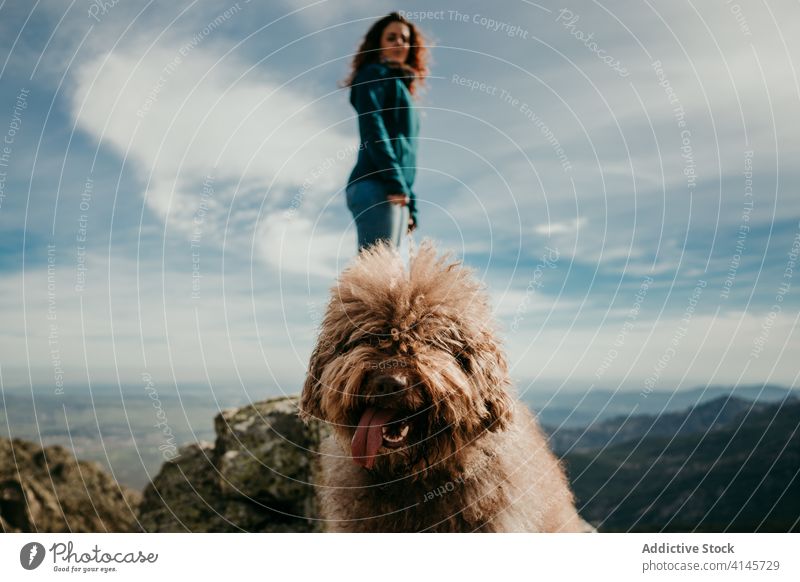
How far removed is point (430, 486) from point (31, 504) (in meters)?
8.76

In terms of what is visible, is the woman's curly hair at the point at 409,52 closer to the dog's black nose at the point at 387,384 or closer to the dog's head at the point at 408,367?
the dog's head at the point at 408,367

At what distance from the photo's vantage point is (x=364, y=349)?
361cm

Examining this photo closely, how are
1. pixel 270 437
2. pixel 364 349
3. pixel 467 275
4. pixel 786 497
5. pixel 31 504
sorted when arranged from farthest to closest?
pixel 31 504 → pixel 270 437 → pixel 786 497 → pixel 467 275 → pixel 364 349

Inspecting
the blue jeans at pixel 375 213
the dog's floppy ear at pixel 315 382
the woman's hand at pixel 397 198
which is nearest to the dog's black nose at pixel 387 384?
the dog's floppy ear at pixel 315 382

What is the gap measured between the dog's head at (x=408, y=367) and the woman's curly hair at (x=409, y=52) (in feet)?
7.25

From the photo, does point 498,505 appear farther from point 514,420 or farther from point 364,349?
point 364,349

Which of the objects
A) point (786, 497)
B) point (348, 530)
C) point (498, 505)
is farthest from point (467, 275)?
point (786, 497)

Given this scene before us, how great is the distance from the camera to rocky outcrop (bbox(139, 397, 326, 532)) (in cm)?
719

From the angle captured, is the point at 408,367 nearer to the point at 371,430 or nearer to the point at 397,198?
the point at 371,430

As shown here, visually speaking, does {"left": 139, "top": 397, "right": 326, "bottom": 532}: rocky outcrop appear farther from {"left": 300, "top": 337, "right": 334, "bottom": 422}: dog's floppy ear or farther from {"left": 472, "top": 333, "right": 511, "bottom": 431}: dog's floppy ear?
{"left": 472, "top": 333, "right": 511, "bottom": 431}: dog's floppy ear

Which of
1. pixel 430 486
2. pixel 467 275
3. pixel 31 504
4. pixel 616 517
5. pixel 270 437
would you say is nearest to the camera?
pixel 430 486

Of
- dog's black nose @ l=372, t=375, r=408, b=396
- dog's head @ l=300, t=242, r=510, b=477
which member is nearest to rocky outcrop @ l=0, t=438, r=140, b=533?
dog's head @ l=300, t=242, r=510, b=477

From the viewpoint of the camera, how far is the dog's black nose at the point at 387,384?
3.44 metres

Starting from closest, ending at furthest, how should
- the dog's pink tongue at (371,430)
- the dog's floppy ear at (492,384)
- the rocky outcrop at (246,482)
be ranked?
1. the dog's pink tongue at (371,430)
2. the dog's floppy ear at (492,384)
3. the rocky outcrop at (246,482)
